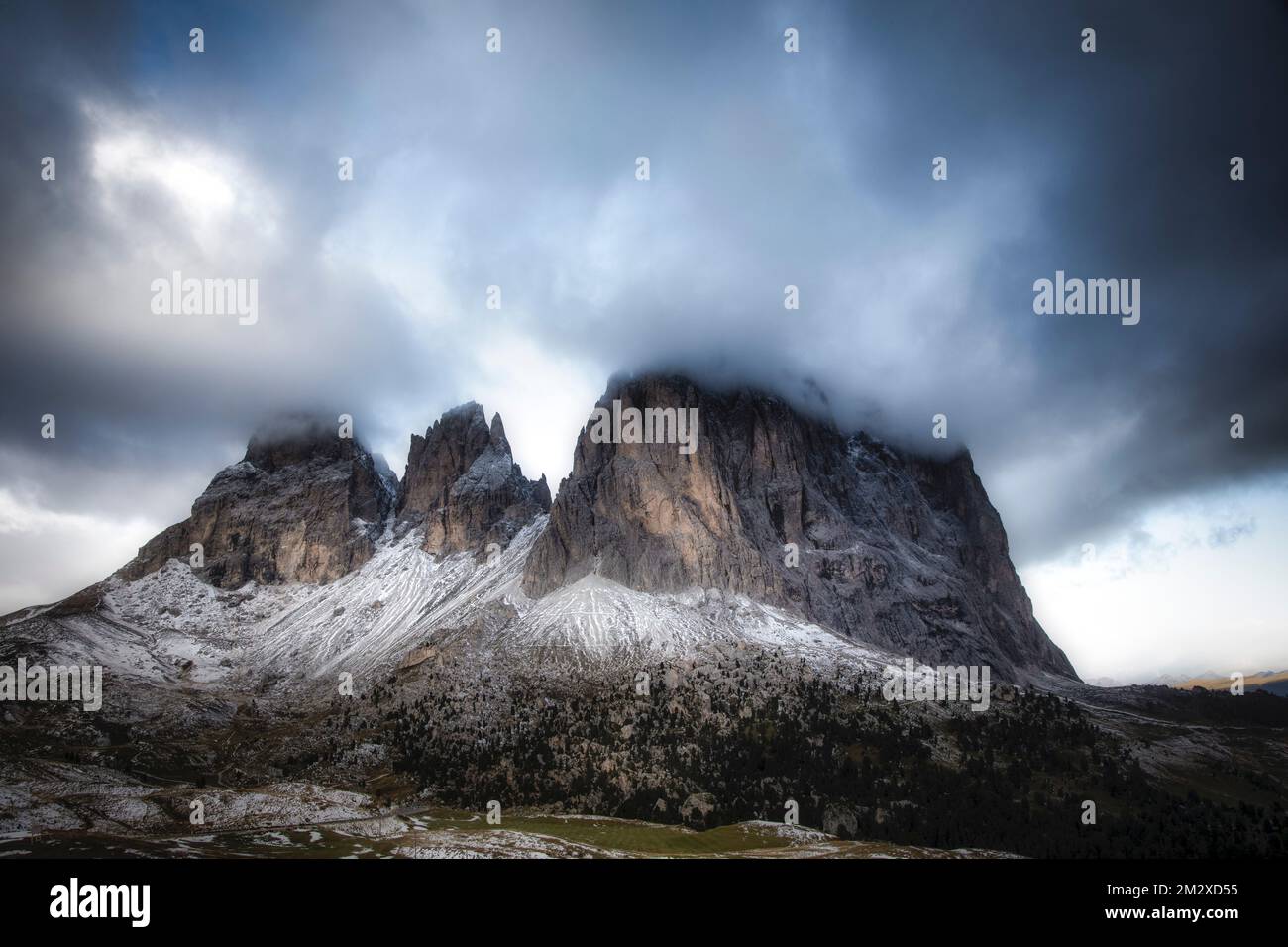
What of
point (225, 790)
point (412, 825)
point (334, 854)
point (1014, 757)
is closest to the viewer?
point (334, 854)

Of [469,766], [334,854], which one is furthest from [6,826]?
[469,766]

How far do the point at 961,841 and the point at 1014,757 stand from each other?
4067 cm

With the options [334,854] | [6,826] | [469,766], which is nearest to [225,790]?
[6,826]

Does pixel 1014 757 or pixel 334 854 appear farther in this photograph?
pixel 1014 757

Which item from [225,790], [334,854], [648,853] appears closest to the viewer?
[334,854]

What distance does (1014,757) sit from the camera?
591ft
